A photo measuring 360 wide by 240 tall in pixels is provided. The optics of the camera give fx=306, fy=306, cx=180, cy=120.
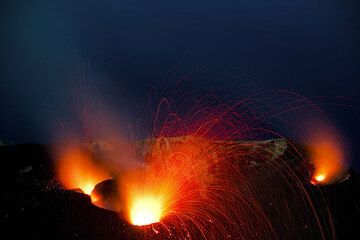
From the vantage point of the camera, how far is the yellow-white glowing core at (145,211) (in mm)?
6570

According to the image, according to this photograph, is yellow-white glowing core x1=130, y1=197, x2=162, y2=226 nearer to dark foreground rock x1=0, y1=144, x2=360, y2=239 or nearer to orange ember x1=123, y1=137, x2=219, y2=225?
orange ember x1=123, y1=137, x2=219, y2=225

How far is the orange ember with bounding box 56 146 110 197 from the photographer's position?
25.7 feet

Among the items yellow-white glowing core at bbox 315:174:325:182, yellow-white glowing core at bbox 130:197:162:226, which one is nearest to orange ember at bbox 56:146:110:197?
yellow-white glowing core at bbox 130:197:162:226

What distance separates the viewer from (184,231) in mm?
6281

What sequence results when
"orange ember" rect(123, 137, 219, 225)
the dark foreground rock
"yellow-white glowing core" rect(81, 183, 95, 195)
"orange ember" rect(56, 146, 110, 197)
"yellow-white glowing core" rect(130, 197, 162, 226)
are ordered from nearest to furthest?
the dark foreground rock < "yellow-white glowing core" rect(130, 197, 162, 226) < "orange ember" rect(123, 137, 219, 225) < "orange ember" rect(56, 146, 110, 197) < "yellow-white glowing core" rect(81, 183, 95, 195)

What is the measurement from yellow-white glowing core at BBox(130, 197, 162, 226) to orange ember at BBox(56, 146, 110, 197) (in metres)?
1.51

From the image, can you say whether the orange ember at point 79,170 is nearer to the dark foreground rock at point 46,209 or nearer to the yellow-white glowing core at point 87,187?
the yellow-white glowing core at point 87,187

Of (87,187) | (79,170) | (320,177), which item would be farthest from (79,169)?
(320,177)

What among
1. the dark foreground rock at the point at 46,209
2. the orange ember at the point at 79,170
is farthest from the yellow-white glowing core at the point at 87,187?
the dark foreground rock at the point at 46,209


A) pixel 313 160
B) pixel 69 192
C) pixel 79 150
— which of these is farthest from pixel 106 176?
pixel 313 160

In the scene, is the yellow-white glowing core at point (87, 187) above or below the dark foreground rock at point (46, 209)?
above

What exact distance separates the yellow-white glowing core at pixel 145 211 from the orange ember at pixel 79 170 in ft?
4.96

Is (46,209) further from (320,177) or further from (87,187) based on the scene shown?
(320,177)

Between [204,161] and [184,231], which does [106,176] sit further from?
[204,161]
